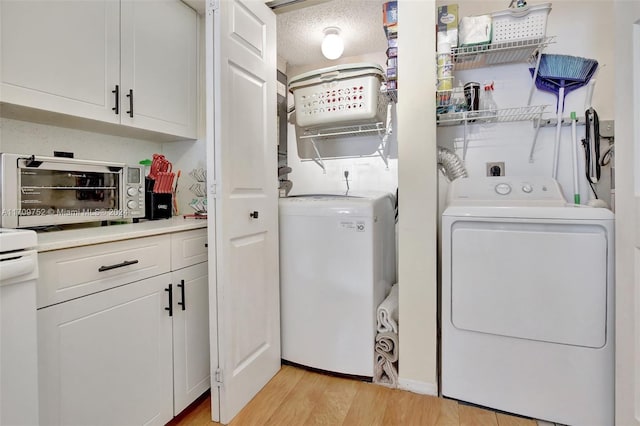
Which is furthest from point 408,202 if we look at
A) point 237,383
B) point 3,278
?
point 3,278

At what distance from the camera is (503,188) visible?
1.76m

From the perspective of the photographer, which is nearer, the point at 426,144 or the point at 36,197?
the point at 36,197

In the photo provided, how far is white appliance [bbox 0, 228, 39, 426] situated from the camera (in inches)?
32.1

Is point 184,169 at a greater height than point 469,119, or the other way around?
point 469,119

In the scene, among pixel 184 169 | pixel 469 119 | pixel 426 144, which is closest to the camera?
pixel 426 144

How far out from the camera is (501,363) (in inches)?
57.3

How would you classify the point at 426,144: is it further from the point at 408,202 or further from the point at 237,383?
the point at 237,383

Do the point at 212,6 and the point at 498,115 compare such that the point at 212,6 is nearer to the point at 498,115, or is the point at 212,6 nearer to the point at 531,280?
the point at 498,115

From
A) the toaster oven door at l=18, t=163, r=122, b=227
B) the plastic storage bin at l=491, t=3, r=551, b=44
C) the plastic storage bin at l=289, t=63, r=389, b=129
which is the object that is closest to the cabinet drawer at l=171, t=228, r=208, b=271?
the toaster oven door at l=18, t=163, r=122, b=227

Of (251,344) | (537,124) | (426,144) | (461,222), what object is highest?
(537,124)

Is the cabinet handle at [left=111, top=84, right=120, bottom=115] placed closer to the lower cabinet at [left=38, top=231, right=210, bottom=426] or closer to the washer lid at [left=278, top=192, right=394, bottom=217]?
the lower cabinet at [left=38, top=231, right=210, bottom=426]

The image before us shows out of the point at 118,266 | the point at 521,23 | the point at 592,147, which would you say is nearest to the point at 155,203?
the point at 118,266

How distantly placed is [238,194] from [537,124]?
5.79 feet

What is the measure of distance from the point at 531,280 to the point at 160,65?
2240mm
